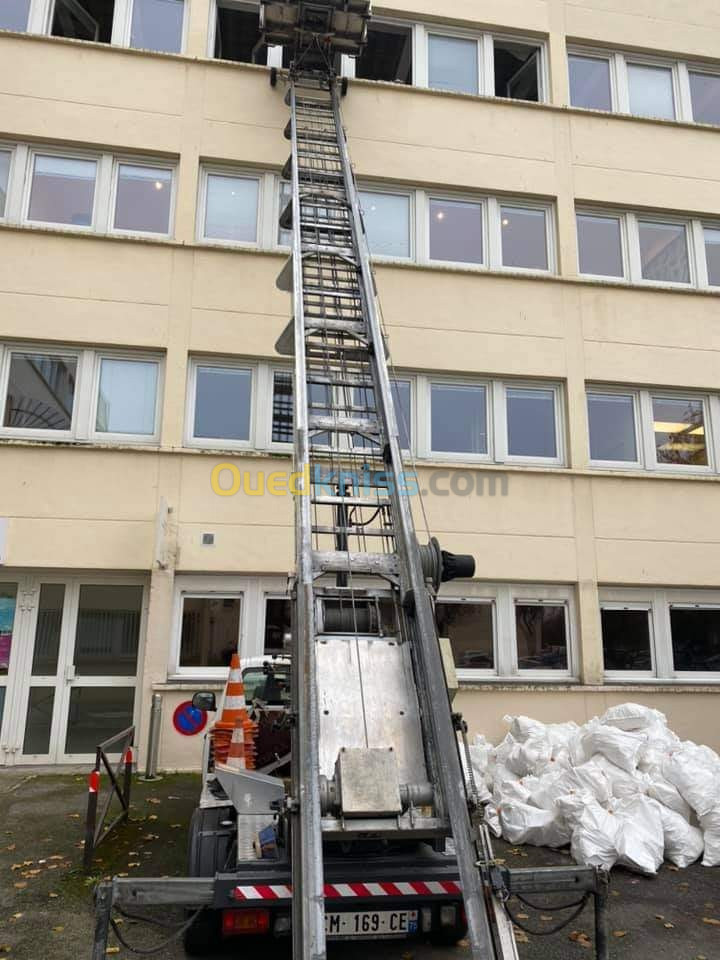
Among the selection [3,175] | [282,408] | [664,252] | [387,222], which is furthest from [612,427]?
[3,175]

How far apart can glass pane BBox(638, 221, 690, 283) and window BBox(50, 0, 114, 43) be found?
9.04m

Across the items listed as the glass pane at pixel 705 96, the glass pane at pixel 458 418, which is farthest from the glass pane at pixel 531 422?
the glass pane at pixel 705 96

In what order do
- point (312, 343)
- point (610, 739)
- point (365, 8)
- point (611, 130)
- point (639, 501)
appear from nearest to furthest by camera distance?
point (312, 343) → point (610, 739) → point (365, 8) → point (639, 501) → point (611, 130)

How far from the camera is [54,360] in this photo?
32.4ft

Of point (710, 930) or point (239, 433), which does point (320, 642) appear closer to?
point (710, 930)

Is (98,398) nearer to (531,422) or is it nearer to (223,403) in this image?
(223,403)

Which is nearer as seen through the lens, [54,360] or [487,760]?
[487,760]

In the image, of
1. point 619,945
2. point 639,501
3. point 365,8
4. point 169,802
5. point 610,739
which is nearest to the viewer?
point 619,945

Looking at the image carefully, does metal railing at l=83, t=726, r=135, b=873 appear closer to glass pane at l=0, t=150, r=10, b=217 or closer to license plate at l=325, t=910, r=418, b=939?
license plate at l=325, t=910, r=418, b=939

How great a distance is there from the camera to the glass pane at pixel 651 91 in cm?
1230

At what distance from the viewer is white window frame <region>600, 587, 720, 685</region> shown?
10.1m

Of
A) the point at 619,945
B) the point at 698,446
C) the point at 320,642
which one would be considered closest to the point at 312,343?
the point at 320,642

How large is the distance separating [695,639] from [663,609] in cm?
66

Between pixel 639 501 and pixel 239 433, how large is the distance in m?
5.79
